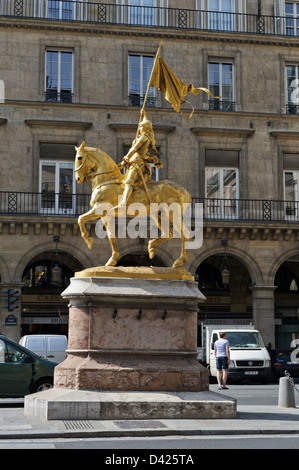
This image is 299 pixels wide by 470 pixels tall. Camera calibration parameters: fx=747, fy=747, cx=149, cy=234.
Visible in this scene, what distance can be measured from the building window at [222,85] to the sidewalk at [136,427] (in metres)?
21.7

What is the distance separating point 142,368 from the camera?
12750 millimetres

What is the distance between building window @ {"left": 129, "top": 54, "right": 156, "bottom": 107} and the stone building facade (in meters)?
0.06

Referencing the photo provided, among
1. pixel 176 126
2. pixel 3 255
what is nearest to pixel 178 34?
pixel 176 126

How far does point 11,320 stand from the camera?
29.2 meters

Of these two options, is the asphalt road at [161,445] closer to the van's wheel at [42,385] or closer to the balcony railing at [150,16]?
the van's wheel at [42,385]

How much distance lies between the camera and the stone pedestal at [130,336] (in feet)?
41.6

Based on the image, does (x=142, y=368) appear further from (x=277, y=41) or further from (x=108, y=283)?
(x=277, y=41)

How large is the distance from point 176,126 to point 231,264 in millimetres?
7414

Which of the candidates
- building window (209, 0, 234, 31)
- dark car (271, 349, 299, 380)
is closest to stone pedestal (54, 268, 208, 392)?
dark car (271, 349, 299, 380)

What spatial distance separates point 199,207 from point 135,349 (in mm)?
18686

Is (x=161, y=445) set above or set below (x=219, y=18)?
below

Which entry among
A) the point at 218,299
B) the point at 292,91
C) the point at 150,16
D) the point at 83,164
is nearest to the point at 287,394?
the point at 83,164

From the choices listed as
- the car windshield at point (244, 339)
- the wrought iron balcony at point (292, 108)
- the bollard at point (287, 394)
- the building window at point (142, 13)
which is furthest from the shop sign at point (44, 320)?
the bollard at point (287, 394)

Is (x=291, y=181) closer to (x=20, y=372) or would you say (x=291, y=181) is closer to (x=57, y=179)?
(x=57, y=179)
